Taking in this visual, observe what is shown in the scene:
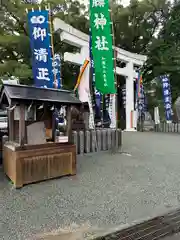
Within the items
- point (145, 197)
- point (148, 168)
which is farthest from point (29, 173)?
point (148, 168)

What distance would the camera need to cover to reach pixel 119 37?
14.3 meters

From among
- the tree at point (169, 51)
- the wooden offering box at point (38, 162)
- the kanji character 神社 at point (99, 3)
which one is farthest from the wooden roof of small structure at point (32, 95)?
the tree at point (169, 51)

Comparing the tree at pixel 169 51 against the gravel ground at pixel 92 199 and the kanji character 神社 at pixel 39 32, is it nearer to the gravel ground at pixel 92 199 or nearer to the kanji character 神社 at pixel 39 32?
the kanji character 神社 at pixel 39 32

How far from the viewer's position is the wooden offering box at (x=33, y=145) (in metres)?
3.50

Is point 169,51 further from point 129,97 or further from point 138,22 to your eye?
point 129,97

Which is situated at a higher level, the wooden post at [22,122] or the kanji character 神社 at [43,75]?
the kanji character 神社 at [43,75]

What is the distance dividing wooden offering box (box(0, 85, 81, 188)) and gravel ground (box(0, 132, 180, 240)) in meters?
0.20

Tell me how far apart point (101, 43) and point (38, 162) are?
442cm

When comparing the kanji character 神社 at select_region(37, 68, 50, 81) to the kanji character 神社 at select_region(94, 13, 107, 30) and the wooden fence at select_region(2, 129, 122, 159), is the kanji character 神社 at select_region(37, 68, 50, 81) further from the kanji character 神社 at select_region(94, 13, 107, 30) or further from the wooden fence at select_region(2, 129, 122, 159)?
the kanji character 神社 at select_region(94, 13, 107, 30)

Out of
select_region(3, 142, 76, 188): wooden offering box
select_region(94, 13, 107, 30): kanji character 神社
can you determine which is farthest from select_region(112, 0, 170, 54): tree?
select_region(3, 142, 76, 188): wooden offering box

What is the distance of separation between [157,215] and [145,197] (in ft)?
1.74

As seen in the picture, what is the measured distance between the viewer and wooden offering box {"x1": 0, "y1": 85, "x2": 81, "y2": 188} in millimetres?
3496

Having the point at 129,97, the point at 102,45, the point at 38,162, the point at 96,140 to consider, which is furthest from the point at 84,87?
the point at 38,162

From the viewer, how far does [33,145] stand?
3711 mm
